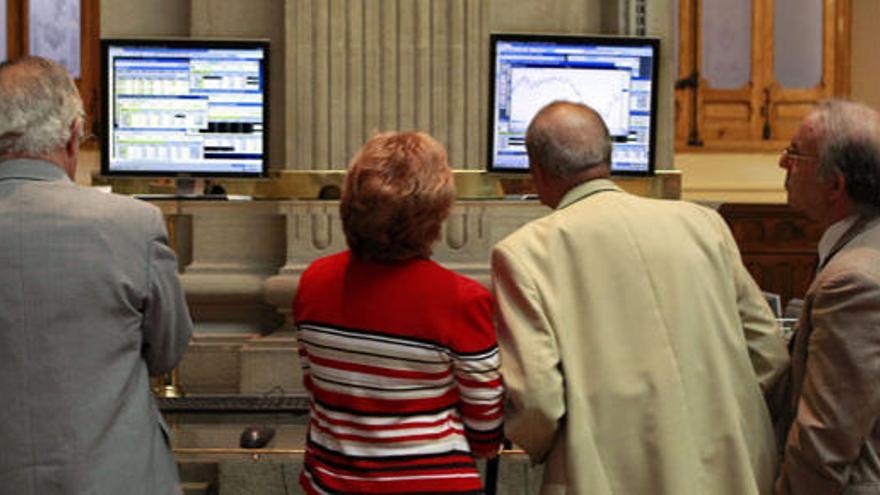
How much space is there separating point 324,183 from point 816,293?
341 cm

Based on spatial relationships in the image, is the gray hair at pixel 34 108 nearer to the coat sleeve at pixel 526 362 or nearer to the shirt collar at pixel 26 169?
the shirt collar at pixel 26 169

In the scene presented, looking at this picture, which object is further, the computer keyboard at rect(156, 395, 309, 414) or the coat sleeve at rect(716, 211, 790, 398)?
the computer keyboard at rect(156, 395, 309, 414)

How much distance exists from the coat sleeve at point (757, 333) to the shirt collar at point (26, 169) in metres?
1.31

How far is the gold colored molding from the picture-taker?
5352 mm

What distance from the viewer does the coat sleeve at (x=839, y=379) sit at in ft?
8.34

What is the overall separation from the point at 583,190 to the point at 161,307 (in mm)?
844

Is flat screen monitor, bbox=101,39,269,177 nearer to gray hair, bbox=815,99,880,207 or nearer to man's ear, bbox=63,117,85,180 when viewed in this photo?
man's ear, bbox=63,117,85,180

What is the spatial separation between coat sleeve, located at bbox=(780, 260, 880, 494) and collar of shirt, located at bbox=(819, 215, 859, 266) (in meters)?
0.18

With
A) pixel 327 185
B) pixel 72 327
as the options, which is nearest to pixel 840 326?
pixel 72 327

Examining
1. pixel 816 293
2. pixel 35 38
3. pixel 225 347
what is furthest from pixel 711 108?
pixel 816 293

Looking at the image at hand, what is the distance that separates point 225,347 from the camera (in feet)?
18.4

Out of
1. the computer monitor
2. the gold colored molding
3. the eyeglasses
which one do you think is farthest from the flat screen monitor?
the eyeglasses

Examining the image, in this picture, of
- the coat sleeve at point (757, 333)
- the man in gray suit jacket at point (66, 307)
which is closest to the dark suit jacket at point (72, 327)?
the man in gray suit jacket at point (66, 307)

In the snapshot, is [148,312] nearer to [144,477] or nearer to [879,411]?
[144,477]
